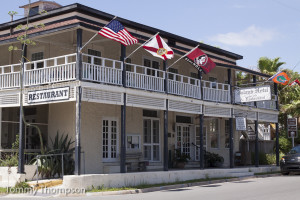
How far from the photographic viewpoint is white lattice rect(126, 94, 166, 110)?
1802 cm

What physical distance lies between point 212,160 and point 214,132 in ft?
8.68

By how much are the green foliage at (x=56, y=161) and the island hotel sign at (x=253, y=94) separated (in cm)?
1035

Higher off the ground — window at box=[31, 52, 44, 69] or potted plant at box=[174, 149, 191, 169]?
window at box=[31, 52, 44, 69]

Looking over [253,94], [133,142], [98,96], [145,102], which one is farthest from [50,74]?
[253,94]

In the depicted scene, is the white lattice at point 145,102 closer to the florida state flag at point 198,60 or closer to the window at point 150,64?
the florida state flag at point 198,60

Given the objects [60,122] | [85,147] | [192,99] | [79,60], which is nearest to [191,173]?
[192,99]

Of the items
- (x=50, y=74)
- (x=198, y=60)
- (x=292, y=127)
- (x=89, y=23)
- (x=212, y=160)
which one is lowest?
(x=212, y=160)

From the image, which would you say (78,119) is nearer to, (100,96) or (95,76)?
(100,96)

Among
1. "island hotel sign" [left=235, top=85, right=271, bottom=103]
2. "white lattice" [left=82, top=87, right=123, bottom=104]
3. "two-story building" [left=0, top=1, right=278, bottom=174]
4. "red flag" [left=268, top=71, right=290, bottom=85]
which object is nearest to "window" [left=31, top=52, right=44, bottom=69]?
"two-story building" [left=0, top=1, right=278, bottom=174]

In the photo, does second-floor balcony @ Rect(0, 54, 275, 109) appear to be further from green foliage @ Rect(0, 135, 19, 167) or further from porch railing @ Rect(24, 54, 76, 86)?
green foliage @ Rect(0, 135, 19, 167)

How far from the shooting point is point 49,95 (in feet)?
55.0

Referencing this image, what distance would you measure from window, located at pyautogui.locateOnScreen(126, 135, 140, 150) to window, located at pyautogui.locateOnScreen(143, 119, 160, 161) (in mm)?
731

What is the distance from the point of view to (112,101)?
1723 centimetres

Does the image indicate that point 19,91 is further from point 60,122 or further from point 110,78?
point 110,78
